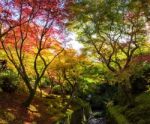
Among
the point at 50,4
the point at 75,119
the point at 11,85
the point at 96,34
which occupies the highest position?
the point at 50,4

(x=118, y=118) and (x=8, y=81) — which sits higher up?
(x=8, y=81)

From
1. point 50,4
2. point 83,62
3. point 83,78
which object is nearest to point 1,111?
point 50,4

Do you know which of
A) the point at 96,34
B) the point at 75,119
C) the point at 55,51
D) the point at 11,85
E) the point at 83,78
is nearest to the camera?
the point at 96,34

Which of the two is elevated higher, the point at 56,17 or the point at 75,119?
the point at 56,17

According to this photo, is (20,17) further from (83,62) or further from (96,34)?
(83,62)

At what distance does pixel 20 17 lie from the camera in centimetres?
2445

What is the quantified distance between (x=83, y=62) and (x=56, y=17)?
12.6m

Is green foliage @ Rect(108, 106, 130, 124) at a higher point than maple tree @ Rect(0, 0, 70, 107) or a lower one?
lower

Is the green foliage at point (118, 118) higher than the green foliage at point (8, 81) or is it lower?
lower

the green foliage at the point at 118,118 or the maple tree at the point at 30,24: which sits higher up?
the maple tree at the point at 30,24

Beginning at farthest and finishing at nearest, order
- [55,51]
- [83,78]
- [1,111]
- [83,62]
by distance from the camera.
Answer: [83,78] → [83,62] → [55,51] → [1,111]

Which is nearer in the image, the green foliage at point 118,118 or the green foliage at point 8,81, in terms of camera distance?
the green foliage at point 118,118

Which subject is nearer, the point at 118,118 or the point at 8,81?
the point at 118,118

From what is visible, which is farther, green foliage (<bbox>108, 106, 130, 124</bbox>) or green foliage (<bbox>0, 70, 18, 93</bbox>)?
green foliage (<bbox>0, 70, 18, 93</bbox>)
